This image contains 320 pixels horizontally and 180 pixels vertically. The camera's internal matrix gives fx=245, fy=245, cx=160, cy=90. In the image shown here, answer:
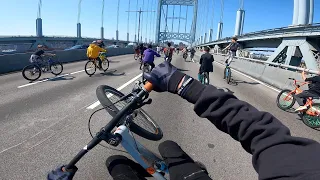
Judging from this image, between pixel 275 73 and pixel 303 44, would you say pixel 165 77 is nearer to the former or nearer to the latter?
pixel 275 73

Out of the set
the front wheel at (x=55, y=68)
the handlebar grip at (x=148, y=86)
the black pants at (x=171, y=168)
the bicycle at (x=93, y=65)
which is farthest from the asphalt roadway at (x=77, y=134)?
the bicycle at (x=93, y=65)

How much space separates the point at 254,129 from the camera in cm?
113

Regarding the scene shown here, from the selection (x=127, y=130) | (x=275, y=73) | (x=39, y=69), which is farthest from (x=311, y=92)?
(x=39, y=69)

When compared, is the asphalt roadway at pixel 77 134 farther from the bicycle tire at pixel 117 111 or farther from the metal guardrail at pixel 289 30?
the metal guardrail at pixel 289 30

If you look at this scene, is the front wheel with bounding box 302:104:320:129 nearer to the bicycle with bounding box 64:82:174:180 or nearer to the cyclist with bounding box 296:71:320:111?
the cyclist with bounding box 296:71:320:111

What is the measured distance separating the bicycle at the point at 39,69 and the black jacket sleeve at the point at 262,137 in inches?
450

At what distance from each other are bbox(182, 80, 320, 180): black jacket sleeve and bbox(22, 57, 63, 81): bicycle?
11438mm

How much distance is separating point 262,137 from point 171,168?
104cm

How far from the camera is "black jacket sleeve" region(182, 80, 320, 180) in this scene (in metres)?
0.93

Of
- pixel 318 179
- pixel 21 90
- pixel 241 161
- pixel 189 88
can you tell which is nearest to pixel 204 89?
pixel 189 88

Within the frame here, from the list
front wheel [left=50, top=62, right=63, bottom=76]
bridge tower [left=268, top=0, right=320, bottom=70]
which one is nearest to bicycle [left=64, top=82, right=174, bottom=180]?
front wheel [left=50, top=62, right=63, bottom=76]

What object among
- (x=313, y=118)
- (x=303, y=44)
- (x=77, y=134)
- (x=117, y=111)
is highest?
(x=303, y=44)

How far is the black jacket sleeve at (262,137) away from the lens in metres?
0.93

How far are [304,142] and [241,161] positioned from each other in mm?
3232
